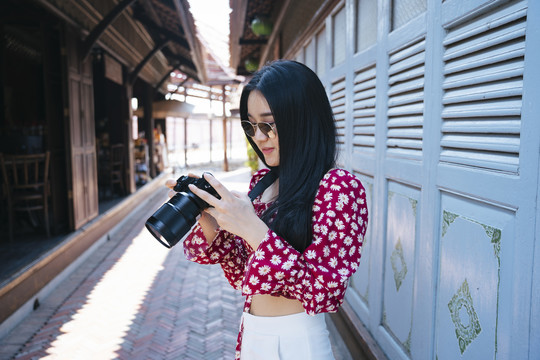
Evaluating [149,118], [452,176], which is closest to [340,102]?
[452,176]

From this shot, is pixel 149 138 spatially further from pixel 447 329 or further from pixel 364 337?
pixel 447 329

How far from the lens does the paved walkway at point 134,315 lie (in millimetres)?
3068

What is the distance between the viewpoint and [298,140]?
117 cm

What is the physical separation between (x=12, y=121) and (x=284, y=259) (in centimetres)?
772

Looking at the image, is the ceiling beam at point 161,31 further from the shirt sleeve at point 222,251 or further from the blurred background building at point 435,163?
the shirt sleeve at point 222,251

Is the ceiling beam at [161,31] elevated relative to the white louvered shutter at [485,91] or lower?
elevated

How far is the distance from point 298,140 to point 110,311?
3187 millimetres

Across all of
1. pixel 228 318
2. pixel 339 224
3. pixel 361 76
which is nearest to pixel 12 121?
pixel 228 318

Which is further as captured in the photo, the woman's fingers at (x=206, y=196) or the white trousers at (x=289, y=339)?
the white trousers at (x=289, y=339)

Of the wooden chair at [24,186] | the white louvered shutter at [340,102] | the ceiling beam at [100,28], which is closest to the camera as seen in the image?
the white louvered shutter at [340,102]

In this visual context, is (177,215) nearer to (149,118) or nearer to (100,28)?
(100,28)

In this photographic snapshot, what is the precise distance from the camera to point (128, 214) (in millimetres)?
8070

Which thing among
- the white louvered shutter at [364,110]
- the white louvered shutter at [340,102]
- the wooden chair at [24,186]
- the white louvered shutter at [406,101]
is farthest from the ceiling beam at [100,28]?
the white louvered shutter at [406,101]

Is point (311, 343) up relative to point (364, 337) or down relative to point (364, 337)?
up
